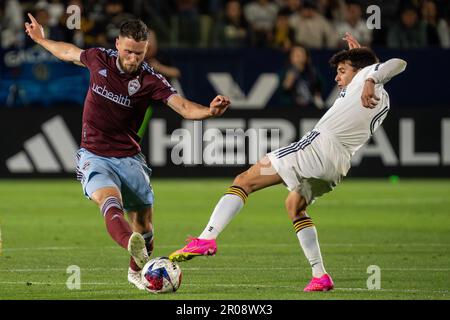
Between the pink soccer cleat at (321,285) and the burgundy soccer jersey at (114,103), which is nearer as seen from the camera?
the pink soccer cleat at (321,285)

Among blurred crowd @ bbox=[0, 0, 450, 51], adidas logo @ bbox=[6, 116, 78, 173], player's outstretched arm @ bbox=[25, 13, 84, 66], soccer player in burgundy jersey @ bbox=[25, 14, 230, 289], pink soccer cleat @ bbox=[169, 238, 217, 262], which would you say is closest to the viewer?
pink soccer cleat @ bbox=[169, 238, 217, 262]

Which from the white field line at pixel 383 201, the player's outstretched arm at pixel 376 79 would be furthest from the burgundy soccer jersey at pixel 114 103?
the white field line at pixel 383 201

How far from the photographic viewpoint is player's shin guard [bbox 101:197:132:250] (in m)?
9.06

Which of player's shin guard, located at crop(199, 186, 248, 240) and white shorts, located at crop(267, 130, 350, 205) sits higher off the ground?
white shorts, located at crop(267, 130, 350, 205)

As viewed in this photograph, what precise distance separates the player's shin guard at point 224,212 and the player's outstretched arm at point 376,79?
4.06 ft

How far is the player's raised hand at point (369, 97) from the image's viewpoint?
30.8ft

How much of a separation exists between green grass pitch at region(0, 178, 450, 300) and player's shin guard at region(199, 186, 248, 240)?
18.0 inches

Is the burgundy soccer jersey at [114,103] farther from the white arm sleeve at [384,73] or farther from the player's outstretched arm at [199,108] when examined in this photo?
the white arm sleeve at [384,73]

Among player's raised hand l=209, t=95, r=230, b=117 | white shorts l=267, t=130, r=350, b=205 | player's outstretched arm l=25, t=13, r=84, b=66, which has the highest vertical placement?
player's outstretched arm l=25, t=13, r=84, b=66

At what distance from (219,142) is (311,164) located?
1159 centimetres

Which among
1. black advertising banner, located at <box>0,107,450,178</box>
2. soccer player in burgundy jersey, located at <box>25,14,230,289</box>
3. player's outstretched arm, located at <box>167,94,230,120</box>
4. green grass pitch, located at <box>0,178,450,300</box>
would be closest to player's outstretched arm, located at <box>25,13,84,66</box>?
soccer player in burgundy jersey, located at <box>25,14,230,289</box>

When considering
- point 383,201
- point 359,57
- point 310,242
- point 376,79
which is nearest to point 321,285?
point 310,242

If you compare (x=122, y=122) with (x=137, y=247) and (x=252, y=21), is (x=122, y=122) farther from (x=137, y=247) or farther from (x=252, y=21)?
(x=252, y=21)

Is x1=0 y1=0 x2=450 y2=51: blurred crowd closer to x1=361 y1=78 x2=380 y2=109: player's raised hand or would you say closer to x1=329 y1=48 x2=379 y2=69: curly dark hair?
x1=329 y1=48 x2=379 y2=69: curly dark hair
